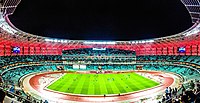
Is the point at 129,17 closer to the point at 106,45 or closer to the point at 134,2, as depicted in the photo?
the point at 134,2

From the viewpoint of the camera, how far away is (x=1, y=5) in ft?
65.3

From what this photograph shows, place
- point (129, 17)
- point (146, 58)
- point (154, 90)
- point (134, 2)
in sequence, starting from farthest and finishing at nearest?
point (146, 58) → point (129, 17) → point (134, 2) → point (154, 90)

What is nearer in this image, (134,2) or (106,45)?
(134,2)

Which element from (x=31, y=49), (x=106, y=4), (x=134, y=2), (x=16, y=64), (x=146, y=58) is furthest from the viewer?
(x=146, y=58)

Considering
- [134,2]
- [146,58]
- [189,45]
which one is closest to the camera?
[134,2]

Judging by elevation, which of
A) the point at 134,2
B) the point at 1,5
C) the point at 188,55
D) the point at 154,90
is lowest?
the point at 154,90

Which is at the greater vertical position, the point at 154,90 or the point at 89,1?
the point at 89,1

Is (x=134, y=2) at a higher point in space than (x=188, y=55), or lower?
higher

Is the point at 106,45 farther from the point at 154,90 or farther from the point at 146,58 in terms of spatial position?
the point at 154,90

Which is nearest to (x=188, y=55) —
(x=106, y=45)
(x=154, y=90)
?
(x=106, y=45)

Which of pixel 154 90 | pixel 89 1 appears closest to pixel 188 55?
pixel 154 90

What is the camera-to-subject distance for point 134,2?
37062mm

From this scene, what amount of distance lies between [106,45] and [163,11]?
43712 millimetres

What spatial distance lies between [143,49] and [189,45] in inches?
766
